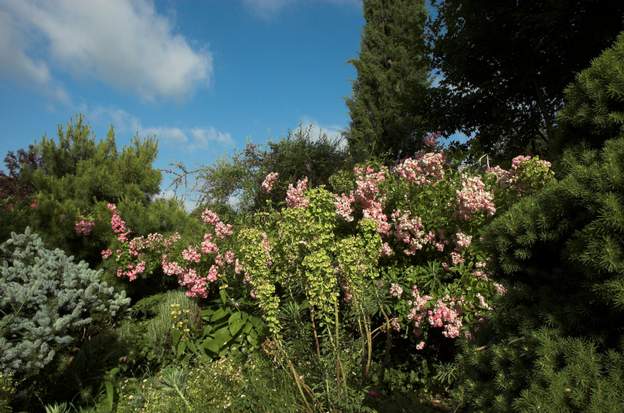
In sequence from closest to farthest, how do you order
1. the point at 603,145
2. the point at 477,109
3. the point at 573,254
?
the point at 573,254
the point at 603,145
the point at 477,109

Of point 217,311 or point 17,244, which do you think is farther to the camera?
point 217,311

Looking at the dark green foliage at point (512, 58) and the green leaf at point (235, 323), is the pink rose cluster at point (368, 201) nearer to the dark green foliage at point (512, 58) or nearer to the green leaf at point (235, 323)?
the green leaf at point (235, 323)

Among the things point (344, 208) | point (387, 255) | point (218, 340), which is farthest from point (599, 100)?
point (218, 340)

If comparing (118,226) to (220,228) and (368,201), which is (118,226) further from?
(368,201)

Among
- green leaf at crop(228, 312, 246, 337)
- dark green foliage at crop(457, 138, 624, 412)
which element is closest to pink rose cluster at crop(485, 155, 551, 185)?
dark green foliage at crop(457, 138, 624, 412)

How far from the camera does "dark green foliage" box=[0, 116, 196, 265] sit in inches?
239

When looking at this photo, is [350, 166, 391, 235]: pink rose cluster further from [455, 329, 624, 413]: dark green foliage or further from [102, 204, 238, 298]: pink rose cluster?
[455, 329, 624, 413]: dark green foliage

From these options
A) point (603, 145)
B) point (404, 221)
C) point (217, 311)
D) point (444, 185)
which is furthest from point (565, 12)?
point (217, 311)

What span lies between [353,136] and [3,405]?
13734 millimetres

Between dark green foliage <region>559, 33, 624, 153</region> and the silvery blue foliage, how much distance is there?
11.0 ft

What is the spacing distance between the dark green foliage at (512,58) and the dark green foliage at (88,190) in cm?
540

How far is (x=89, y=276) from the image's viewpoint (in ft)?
11.1

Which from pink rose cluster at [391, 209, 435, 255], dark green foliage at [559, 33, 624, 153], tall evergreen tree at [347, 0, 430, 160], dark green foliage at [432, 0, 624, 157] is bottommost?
pink rose cluster at [391, 209, 435, 255]

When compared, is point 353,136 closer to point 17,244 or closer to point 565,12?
point 565,12
